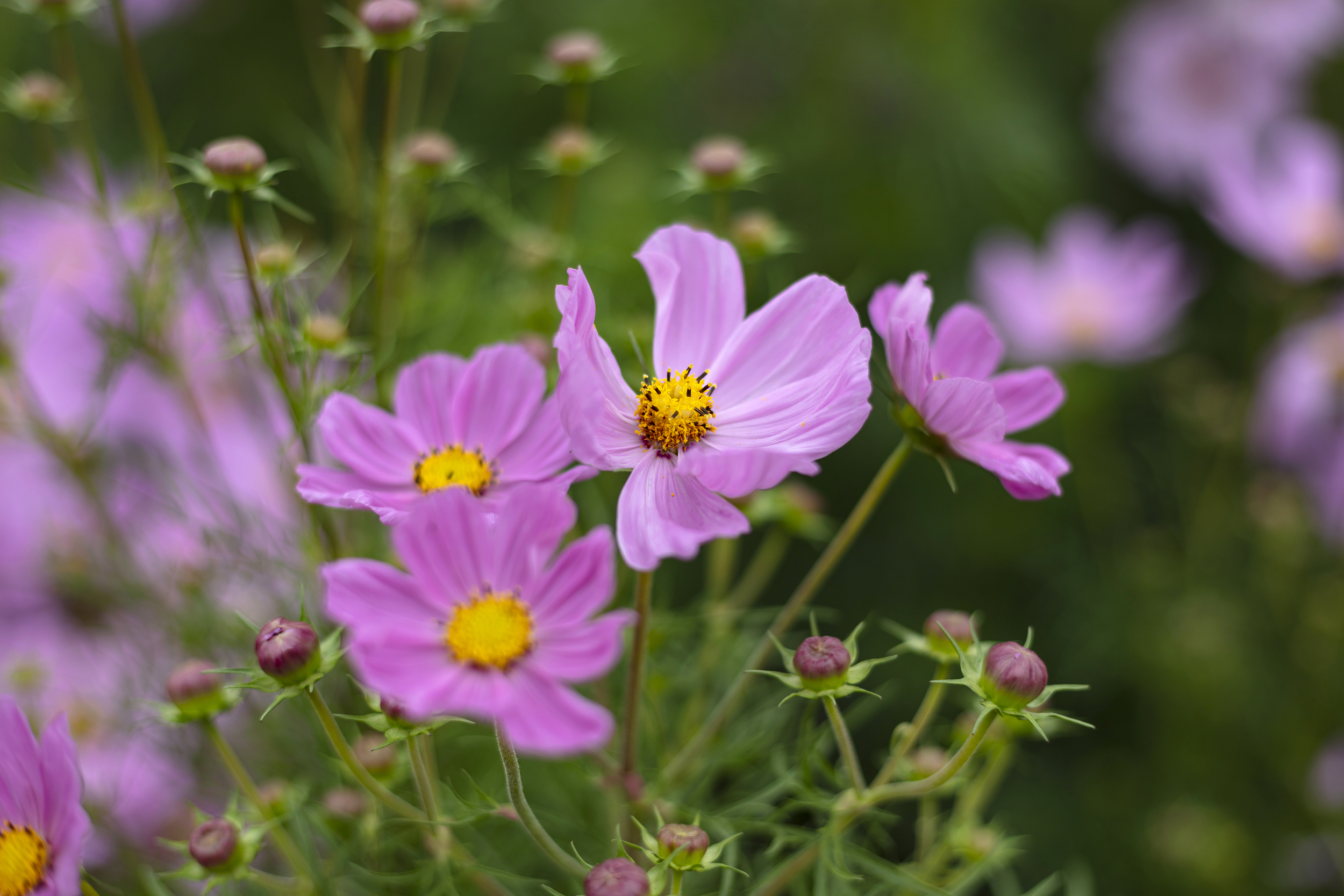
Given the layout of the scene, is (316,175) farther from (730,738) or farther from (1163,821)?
(1163,821)

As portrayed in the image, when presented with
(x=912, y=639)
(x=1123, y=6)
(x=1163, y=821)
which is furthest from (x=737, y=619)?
(x=1123, y=6)

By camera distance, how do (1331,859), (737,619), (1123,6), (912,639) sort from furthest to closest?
(1123,6), (1331,859), (737,619), (912,639)

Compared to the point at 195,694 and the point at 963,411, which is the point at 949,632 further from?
the point at 195,694

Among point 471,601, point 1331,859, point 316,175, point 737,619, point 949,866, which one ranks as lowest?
point 1331,859

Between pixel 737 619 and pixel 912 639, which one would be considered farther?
pixel 737 619

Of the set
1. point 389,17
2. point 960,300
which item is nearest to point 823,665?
point 389,17

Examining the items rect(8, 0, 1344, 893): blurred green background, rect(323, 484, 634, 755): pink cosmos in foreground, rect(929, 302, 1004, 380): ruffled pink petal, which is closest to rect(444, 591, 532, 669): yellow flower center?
rect(323, 484, 634, 755): pink cosmos in foreground
